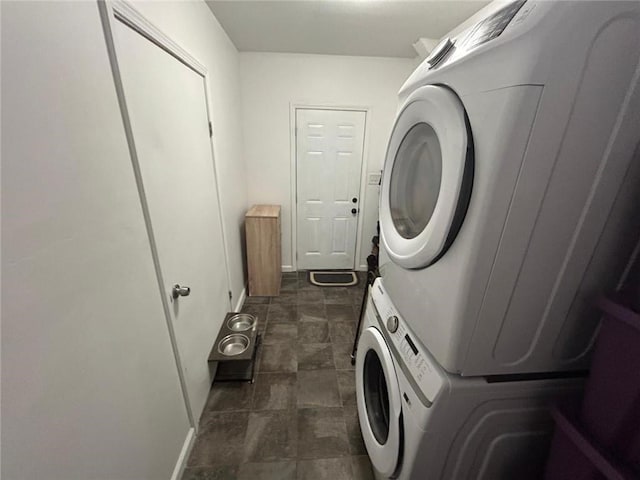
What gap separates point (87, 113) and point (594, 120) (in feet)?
3.82

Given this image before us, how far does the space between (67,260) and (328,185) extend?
2.48 metres

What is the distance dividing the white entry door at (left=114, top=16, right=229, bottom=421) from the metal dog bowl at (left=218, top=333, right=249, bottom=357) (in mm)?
99

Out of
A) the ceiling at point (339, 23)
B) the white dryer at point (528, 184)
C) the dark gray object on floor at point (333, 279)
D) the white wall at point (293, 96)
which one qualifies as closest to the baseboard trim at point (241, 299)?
the dark gray object on floor at point (333, 279)

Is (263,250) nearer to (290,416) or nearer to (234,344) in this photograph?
(234,344)

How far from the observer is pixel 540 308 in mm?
644

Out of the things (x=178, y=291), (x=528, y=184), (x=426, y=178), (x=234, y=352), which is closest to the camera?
(x=528, y=184)

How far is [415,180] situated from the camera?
882 millimetres

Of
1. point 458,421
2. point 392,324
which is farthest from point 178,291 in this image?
point 458,421

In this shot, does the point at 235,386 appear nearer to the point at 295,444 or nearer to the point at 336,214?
the point at 295,444

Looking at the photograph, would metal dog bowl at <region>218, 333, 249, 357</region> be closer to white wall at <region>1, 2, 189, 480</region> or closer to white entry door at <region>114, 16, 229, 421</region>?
white entry door at <region>114, 16, 229, 421</region>

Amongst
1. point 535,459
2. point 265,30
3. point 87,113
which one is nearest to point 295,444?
point 535,459

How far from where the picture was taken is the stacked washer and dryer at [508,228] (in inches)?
18.6

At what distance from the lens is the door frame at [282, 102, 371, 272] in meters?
2.64

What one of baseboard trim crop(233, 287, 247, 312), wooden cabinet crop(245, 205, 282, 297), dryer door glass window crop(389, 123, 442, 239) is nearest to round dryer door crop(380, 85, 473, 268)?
dryer door glass window crop(389, 123, 442, 239)
